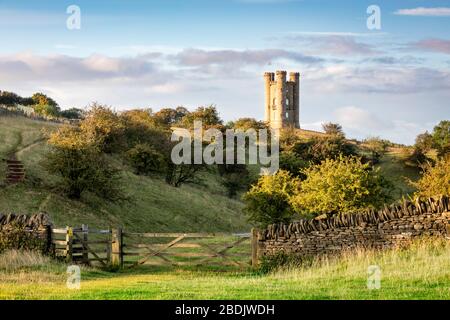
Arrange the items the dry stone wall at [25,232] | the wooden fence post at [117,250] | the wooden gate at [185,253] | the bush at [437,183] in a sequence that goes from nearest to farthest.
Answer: the wooden gate at [185,253] < the dry stone wall at [25,232] < the wooden fence post at [117,250] < the bush at [437,183]

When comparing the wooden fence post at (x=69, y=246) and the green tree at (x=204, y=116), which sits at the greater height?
the green tree at (x=204, y=116)

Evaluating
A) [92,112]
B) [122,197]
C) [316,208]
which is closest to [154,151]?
[92,112]

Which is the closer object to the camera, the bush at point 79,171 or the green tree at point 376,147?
the bush at point 79,171

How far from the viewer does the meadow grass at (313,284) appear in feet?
51.0

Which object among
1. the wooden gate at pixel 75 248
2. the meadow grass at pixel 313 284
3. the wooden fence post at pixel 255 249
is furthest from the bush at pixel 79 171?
the meadow grass at pixel 313 284

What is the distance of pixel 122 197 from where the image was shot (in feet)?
165

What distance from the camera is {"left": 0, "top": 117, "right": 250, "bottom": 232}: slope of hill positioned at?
1778 inches

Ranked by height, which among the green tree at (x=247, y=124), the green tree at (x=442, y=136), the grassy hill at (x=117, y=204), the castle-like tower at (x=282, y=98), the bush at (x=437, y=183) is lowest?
the grassy hill at (x=117, y=204)

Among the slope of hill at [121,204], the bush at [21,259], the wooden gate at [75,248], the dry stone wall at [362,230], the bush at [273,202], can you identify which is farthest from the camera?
the slope of hill at [121,204]

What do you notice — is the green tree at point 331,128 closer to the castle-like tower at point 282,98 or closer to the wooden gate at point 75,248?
the castle-like tower at point 282,98

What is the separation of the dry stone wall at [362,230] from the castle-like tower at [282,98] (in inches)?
5260

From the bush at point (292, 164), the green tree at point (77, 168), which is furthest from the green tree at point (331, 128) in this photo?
the green tree at point (77, 168)

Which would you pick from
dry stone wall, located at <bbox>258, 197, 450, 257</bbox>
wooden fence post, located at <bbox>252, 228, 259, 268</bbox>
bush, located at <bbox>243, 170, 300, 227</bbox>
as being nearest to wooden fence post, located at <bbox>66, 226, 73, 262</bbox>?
wooden fence post, located at <bbox>252, 228, 259, 268</bbox>

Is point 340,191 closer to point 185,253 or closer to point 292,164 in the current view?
point 185,253
